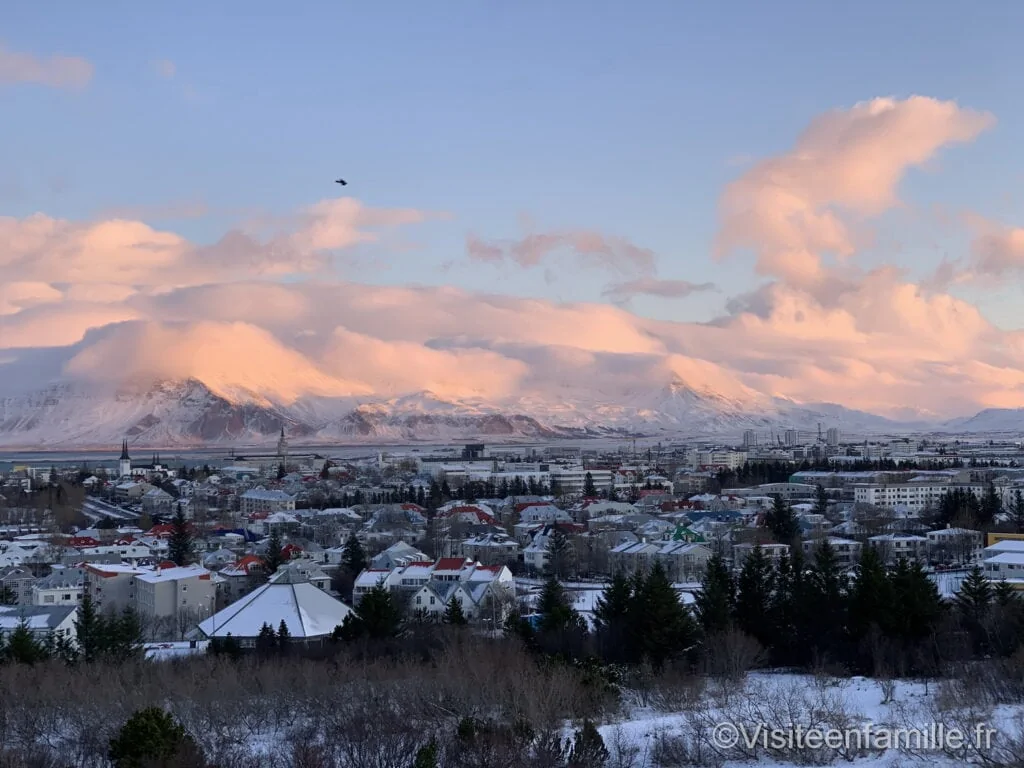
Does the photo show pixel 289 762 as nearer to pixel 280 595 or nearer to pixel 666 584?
pixel 666 584

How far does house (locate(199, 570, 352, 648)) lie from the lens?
20.7m

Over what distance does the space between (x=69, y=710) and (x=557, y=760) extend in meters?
5.93

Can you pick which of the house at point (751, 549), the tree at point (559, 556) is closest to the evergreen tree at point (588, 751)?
the tree at point (559, 556)

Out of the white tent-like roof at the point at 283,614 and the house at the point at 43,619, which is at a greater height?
the white tent-like roof at the point at 283,614

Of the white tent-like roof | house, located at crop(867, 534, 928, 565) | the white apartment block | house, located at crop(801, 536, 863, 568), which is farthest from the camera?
the white apartment block

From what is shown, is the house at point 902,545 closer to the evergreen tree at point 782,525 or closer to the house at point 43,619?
the evergreen tree at point 782,525

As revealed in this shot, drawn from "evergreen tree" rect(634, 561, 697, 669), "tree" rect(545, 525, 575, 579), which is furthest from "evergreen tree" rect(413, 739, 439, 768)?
"tree" rect(545, 525, 575, 579)

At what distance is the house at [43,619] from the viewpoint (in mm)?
22336

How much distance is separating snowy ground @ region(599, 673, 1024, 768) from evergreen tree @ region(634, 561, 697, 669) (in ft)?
9.93

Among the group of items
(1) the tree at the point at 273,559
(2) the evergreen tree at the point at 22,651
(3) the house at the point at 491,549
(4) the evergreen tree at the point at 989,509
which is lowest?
(3) the house at the point at 491,549

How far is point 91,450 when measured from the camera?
170m

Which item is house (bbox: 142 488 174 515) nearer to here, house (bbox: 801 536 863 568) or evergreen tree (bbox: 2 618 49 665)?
house (bbox: 801 536 863 568)

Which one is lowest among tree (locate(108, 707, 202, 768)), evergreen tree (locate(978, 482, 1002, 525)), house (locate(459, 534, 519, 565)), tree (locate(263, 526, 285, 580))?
house (locate(459, 534, 519, 565))

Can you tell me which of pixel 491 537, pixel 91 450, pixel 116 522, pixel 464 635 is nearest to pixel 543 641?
pixel 464 635
